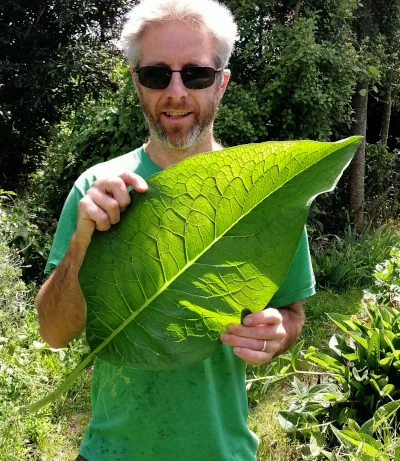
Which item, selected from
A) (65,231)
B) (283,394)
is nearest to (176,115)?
(65,231)

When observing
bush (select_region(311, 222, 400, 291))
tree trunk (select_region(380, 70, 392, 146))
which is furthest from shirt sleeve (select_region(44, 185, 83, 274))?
tree trunk (select_region(380, 70, 392, 146))

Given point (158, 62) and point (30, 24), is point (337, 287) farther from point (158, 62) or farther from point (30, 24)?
point (30, 24)

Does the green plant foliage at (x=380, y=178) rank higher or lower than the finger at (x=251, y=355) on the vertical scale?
lower

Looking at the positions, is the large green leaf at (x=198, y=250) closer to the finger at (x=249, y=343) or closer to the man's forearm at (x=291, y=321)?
the finger at (x=249, y=343)

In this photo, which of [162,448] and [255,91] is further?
[255,91]

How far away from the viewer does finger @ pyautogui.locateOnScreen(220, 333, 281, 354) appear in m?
0.69

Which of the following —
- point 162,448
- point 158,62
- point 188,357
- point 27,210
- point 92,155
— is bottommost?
point 27,210

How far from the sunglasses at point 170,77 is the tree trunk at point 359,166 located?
5240 mm

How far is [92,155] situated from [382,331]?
3.48 metres

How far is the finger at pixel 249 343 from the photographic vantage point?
687 mm

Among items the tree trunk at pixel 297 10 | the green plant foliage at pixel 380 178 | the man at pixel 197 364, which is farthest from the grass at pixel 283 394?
the tree trunk at pixel 297 10

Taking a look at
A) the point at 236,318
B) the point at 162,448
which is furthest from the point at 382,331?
the point at 236,318

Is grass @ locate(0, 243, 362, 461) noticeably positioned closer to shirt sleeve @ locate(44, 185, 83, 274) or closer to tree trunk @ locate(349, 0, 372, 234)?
shirt sleeve @ locate(44, 185, 83, 274)

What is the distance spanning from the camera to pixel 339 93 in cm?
568
